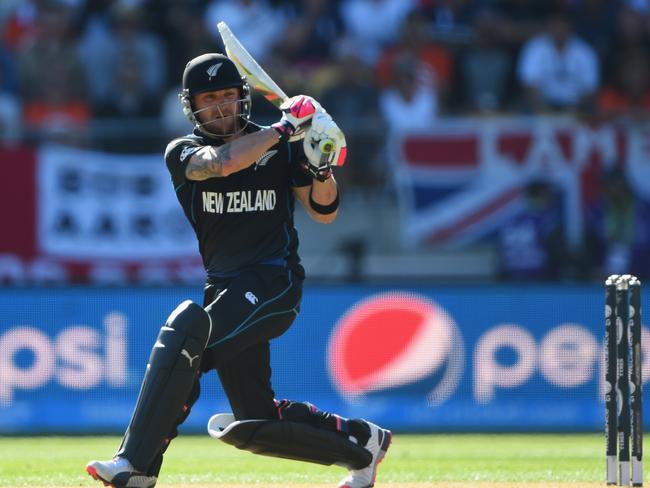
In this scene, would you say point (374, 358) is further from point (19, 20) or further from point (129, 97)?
point (19, 20)

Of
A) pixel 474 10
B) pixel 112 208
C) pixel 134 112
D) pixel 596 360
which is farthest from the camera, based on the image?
pixel 474 10

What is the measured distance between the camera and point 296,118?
19.1ft

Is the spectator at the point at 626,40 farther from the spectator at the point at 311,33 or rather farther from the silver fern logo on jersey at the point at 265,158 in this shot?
the silver fern logo on jersey at the point at 265,158

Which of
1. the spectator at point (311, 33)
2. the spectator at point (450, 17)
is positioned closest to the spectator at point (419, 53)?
the spectator at point (450, 17)

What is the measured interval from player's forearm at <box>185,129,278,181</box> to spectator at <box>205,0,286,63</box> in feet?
26.4

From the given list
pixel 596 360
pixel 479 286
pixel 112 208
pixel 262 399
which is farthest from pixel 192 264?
pixel 262 399

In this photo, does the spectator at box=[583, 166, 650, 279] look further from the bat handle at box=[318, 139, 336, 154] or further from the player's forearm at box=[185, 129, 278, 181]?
the player's forearm at box=[185, 129, 278, 181]

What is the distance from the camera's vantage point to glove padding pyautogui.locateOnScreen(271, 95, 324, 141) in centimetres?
582

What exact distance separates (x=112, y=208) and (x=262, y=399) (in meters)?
6.66

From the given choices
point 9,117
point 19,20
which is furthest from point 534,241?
point 19,20

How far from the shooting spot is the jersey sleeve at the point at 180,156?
5844 millimetres

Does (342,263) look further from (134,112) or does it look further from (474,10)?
(474,10)

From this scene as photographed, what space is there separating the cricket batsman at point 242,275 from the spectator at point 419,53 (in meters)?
7.52

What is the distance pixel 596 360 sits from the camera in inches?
433
